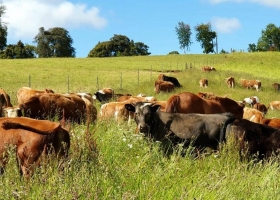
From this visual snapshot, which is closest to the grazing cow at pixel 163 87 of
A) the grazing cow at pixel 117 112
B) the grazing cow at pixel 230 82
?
the grazing cow at pixel 230 82

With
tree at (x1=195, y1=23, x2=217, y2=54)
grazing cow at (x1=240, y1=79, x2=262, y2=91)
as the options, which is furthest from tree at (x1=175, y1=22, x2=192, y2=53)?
grazing cow at (x1=240, y1=79, x2=262, y2=91)

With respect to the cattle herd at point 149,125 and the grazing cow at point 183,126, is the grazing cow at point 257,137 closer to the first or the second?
the cattle herd at point 149,125

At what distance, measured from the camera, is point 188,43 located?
458 feet

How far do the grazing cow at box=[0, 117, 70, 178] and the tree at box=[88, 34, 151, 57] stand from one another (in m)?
109

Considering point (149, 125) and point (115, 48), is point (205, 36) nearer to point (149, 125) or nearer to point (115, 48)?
point (115, 48)

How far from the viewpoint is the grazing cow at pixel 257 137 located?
7.93 metres

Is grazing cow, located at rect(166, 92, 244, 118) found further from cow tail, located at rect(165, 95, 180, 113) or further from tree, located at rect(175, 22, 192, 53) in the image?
tree, located at rect(175, 22, 192, 53)

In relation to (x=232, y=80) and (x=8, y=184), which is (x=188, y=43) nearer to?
(x=232, y=80)

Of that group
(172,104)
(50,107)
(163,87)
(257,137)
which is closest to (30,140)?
(257,137)

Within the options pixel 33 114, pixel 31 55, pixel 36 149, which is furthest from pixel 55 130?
pixel 31 55

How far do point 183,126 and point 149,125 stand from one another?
70 cm

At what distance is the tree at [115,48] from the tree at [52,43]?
Answer: 860 cm

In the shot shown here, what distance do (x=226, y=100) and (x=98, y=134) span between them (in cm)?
694

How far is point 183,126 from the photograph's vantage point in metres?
9.07
